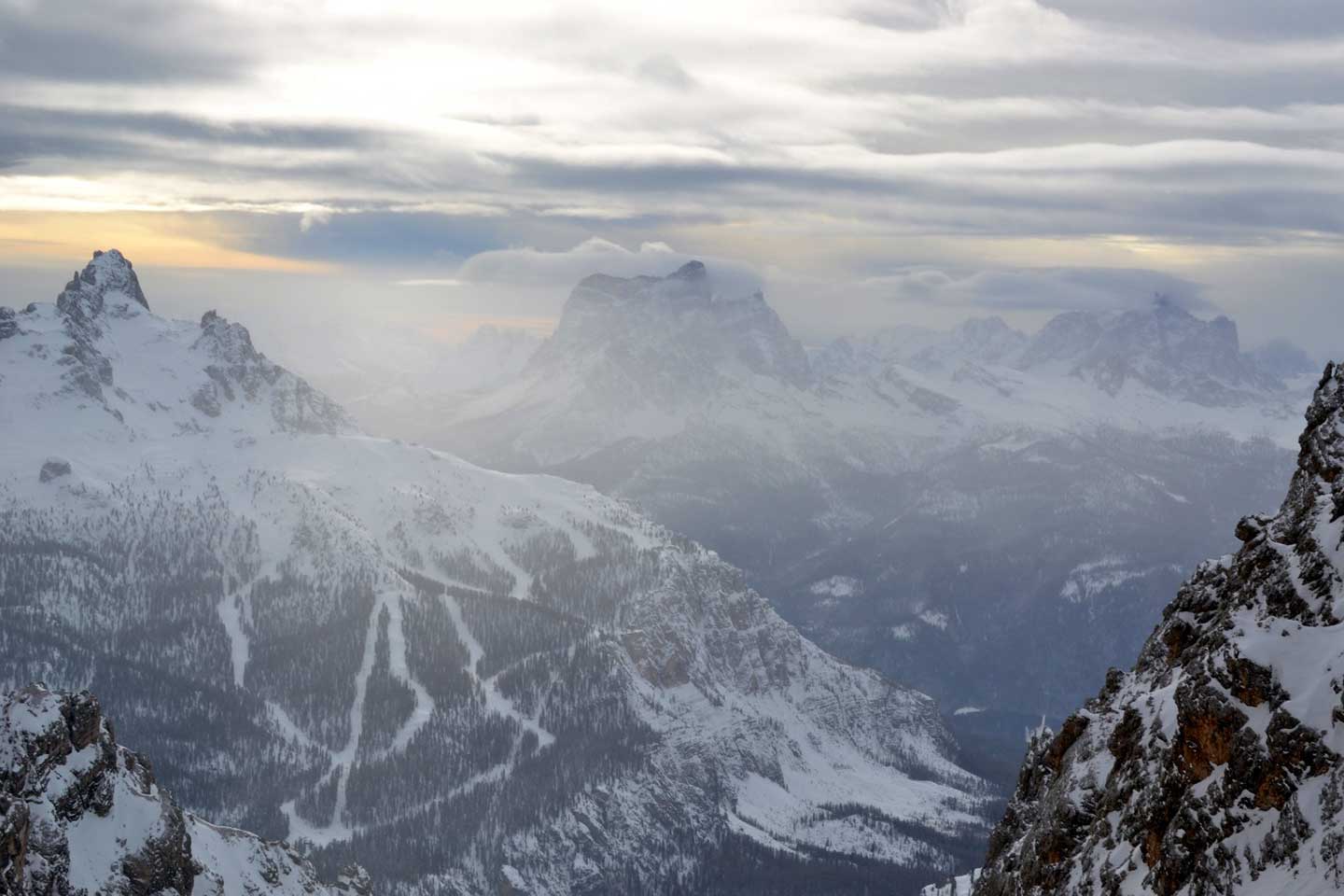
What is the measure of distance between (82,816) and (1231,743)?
11328 cm

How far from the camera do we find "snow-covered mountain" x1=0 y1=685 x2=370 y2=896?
11806 centimetres

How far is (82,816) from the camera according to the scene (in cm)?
12912

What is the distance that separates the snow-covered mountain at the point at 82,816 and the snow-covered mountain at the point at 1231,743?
87619 millimetres

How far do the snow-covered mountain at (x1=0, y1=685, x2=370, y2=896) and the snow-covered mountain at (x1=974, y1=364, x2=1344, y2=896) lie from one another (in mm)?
87619

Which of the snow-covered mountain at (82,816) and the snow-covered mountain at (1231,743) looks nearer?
the snow-covered mountain at (1231,743)

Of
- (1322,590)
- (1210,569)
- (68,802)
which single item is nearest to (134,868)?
(68,802)

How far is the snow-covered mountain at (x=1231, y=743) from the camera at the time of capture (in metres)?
Answer: 52.4

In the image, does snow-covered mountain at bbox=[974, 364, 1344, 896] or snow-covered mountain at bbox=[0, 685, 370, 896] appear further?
snow-covered mountain at bbox=[0, 685, 370, 896]

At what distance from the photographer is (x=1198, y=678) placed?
59.9 meters

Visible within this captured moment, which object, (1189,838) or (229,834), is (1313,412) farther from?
(229,834)

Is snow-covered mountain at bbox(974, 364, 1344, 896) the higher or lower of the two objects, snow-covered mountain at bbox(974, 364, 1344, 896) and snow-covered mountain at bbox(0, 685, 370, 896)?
the higher

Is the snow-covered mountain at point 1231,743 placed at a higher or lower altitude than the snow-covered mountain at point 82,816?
higher

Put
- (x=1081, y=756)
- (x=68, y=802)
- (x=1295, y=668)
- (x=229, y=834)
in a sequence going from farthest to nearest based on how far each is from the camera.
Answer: (x=229, y=834)
(x=68, y=802)
(x=1081, y=756)
(x=1295, y=668)

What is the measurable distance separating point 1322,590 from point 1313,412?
18.8 m
